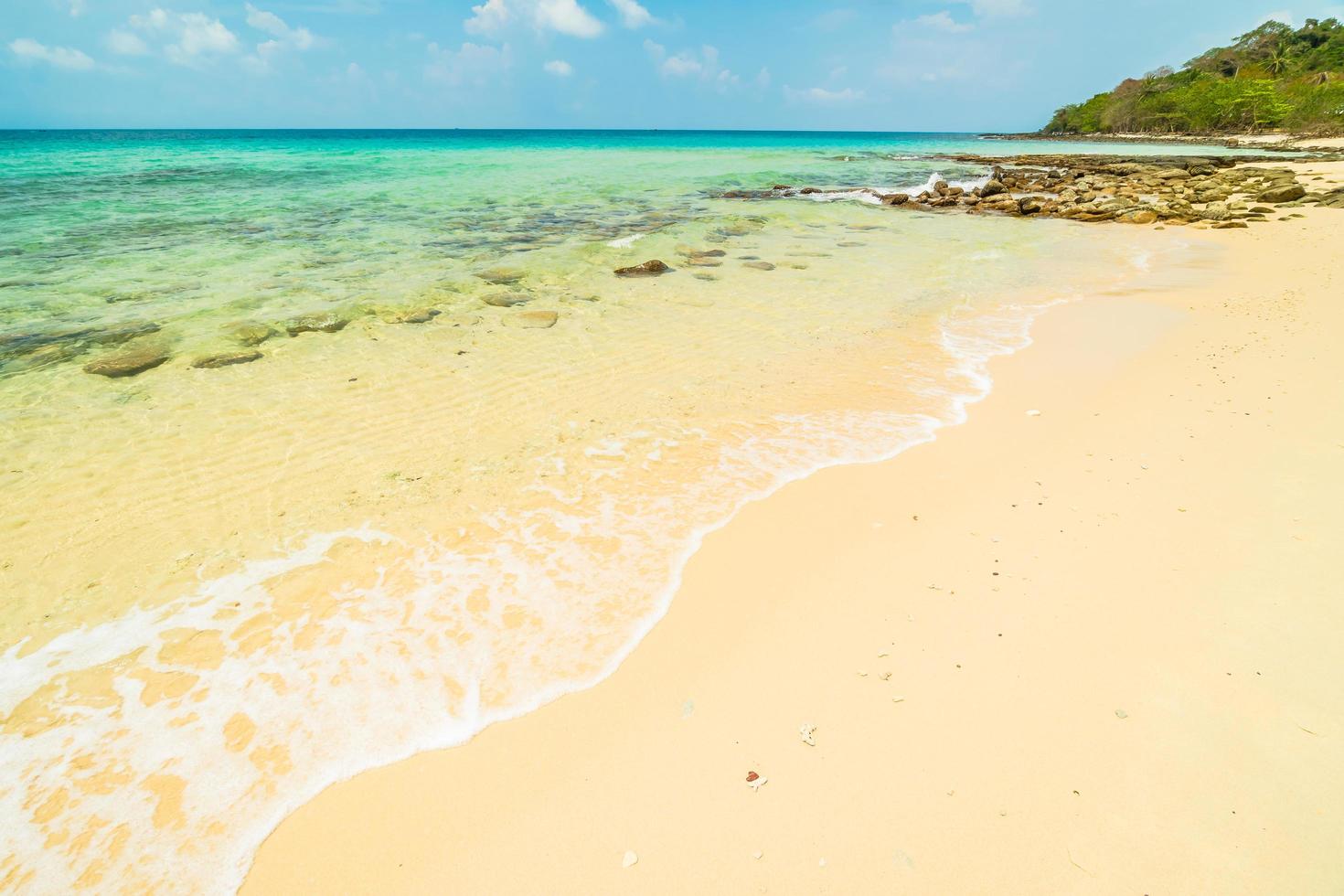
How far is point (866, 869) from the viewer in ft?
7.79

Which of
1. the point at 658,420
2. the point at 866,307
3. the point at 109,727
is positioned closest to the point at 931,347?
the point at 866,307

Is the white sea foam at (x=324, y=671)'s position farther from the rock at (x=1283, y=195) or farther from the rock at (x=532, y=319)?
the rock at (x=1283, y=195)

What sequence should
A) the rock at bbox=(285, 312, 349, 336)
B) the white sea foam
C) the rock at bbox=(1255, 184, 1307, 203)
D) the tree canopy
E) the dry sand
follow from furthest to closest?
the tree canopy
the rock at bbox=(1255, 184, 1307, 203)
the rock at bbox=(285, 312, 349, 336)
the white sea foam
the dry sand

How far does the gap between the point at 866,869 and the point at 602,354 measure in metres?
6.83

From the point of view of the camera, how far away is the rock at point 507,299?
10312mm

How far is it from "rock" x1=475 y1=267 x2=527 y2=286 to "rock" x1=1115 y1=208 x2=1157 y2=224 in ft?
68.5

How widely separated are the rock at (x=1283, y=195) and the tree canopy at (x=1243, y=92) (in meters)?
56.3

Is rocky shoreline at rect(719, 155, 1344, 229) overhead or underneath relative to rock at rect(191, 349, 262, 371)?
overhead

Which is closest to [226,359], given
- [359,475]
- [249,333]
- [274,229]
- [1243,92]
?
[249,333]

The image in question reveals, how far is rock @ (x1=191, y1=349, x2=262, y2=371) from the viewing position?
754cm

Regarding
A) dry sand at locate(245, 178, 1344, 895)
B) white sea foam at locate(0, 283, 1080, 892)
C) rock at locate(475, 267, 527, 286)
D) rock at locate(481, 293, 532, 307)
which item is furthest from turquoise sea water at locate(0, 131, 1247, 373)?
dry sand at locate(245, 178, 1344, 895)

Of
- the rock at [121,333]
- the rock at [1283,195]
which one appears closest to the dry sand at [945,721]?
the rock at [121,333]

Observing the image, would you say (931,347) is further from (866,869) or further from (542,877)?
(542,877)

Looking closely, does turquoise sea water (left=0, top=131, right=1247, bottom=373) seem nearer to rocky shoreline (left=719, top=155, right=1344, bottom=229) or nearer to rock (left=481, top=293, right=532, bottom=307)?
rock (left=481, top=293, right=532, bottom=307)
